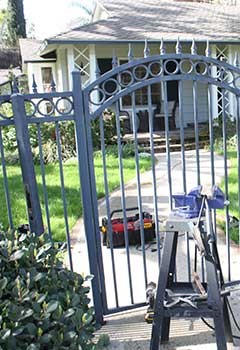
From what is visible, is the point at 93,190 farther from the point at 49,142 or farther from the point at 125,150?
the point at 49,142

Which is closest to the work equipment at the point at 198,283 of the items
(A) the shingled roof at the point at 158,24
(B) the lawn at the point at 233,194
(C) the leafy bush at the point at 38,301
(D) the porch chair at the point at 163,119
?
(C) the leafy bush at the point at 38,301

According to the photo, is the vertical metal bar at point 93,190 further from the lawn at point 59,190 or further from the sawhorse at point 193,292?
the lawn at point 59,190

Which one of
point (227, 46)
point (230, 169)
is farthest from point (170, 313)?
point (227, 46)

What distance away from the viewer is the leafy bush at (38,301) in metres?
1.84

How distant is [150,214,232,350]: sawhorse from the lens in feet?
7.79

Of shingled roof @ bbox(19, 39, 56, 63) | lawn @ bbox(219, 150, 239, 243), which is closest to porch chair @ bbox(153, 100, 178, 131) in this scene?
lawn @ bbox(219, 150, 239, 243)

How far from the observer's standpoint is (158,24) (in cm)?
1393


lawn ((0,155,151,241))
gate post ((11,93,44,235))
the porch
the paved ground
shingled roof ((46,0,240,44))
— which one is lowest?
Answer: the porch

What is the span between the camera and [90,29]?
12.4m

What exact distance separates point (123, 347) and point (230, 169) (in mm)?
5633

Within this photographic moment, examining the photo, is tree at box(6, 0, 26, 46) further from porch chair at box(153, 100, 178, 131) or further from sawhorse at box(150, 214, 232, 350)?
sawhorse at box(150, 214, 232, 350)

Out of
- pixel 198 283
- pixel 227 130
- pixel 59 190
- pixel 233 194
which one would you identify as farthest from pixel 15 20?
pixel 198 283

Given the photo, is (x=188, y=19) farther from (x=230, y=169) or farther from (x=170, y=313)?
(x=170, y=313)

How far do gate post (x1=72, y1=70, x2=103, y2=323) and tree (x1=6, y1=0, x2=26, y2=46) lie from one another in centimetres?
2851
